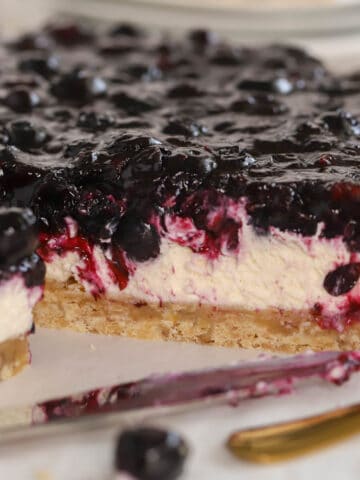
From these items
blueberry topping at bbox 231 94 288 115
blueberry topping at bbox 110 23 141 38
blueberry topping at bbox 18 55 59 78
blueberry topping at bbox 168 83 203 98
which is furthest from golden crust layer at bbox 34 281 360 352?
blueberry topping at bbox 110 23 141 38

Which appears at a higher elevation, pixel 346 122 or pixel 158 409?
pixel 346 122

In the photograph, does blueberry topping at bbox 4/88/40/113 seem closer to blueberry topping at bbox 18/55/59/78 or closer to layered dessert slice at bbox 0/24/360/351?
layered dessert slice at bbox 0/24/360/351

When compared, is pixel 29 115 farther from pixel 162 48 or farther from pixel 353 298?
pixel 353 298

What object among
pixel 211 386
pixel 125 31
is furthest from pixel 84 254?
pixel 125 31

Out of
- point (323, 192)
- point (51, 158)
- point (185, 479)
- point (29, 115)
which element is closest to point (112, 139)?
point (51, 158)

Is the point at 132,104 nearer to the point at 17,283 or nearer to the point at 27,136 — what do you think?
the point at 27,136

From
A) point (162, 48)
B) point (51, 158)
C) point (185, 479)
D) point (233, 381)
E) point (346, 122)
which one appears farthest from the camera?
point (162, 48)
